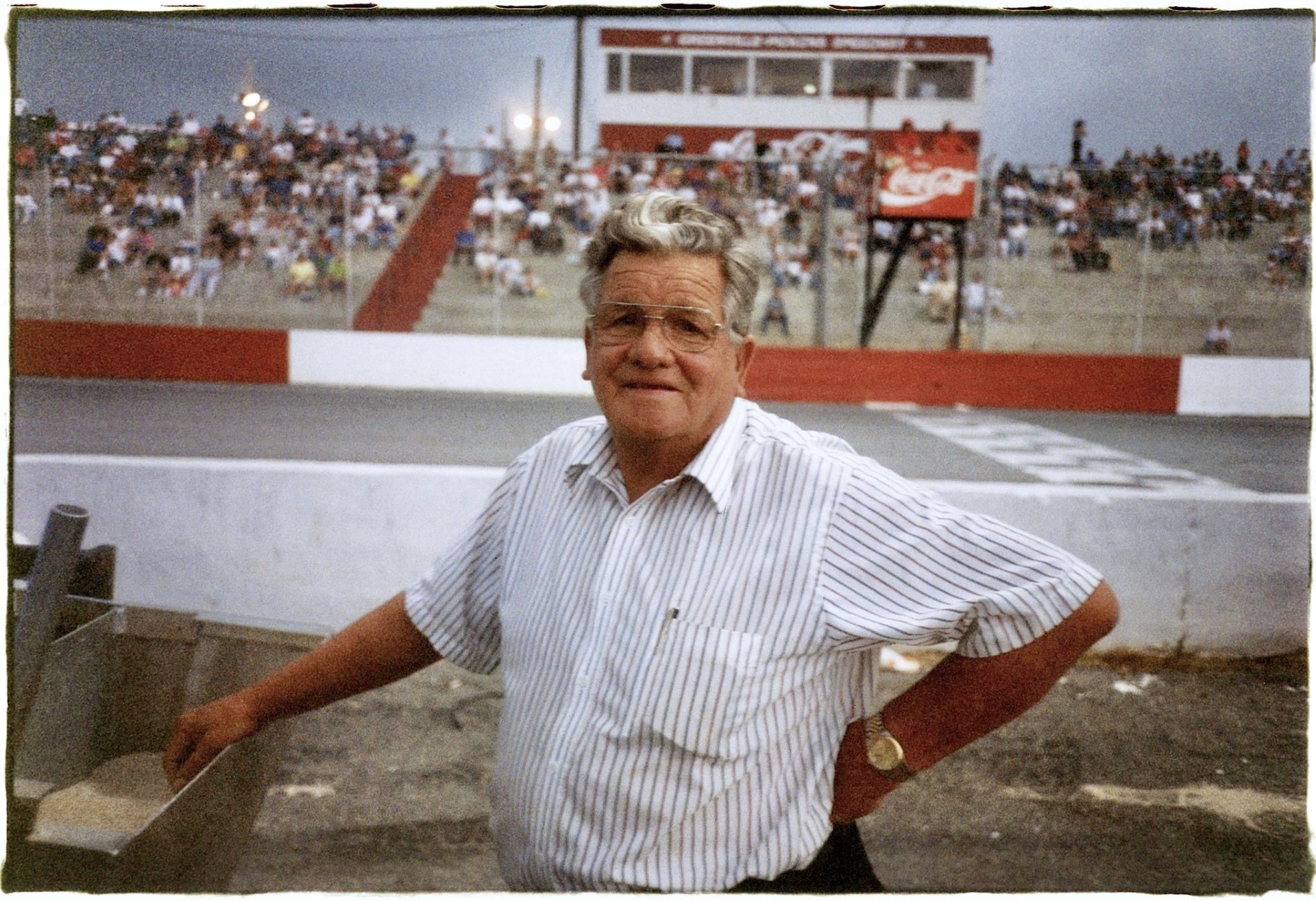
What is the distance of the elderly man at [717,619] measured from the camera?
5.22 ft

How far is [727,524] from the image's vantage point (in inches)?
65.3

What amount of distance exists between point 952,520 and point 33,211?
1.96m

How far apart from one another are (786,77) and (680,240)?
2523 centimetres

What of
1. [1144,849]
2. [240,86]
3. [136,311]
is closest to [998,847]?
[1144,849]

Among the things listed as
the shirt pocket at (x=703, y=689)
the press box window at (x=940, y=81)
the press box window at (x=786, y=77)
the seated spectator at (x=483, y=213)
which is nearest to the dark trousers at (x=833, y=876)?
the shirt pocket at (x=703, y=689)

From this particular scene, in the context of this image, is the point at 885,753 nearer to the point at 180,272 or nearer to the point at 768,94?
the point at 180,272

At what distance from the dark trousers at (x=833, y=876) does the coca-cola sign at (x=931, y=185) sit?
14.7 meters

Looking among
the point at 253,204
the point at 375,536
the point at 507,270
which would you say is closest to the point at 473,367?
the point at 507,270

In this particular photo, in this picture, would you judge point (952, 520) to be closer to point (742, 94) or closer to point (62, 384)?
point (62, 384)

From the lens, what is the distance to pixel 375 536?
14.9 ft

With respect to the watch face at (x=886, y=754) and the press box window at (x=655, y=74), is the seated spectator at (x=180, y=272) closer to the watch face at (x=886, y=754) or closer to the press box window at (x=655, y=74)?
the watch face at (x=886, y=754)

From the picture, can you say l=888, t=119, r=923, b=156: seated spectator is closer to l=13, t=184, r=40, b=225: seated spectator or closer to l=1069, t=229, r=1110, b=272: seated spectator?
l=1069, t=229, r=1110, b=272: seated spectator

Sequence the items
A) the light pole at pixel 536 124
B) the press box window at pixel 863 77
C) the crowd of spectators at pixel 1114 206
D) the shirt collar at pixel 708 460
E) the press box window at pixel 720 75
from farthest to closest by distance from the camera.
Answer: the press box window at pixel 720 75
the press box window at pixel 863 77
the light pole at pixel 536 124
the crowd of spectators at pixel 1114 206
the shirt collar at pixel 708 460

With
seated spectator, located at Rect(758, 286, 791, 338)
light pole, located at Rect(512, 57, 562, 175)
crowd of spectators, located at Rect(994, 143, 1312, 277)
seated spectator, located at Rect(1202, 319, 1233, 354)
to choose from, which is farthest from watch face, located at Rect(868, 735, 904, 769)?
seated spectator, located at Rect(1202, 319, 1233, 354)
